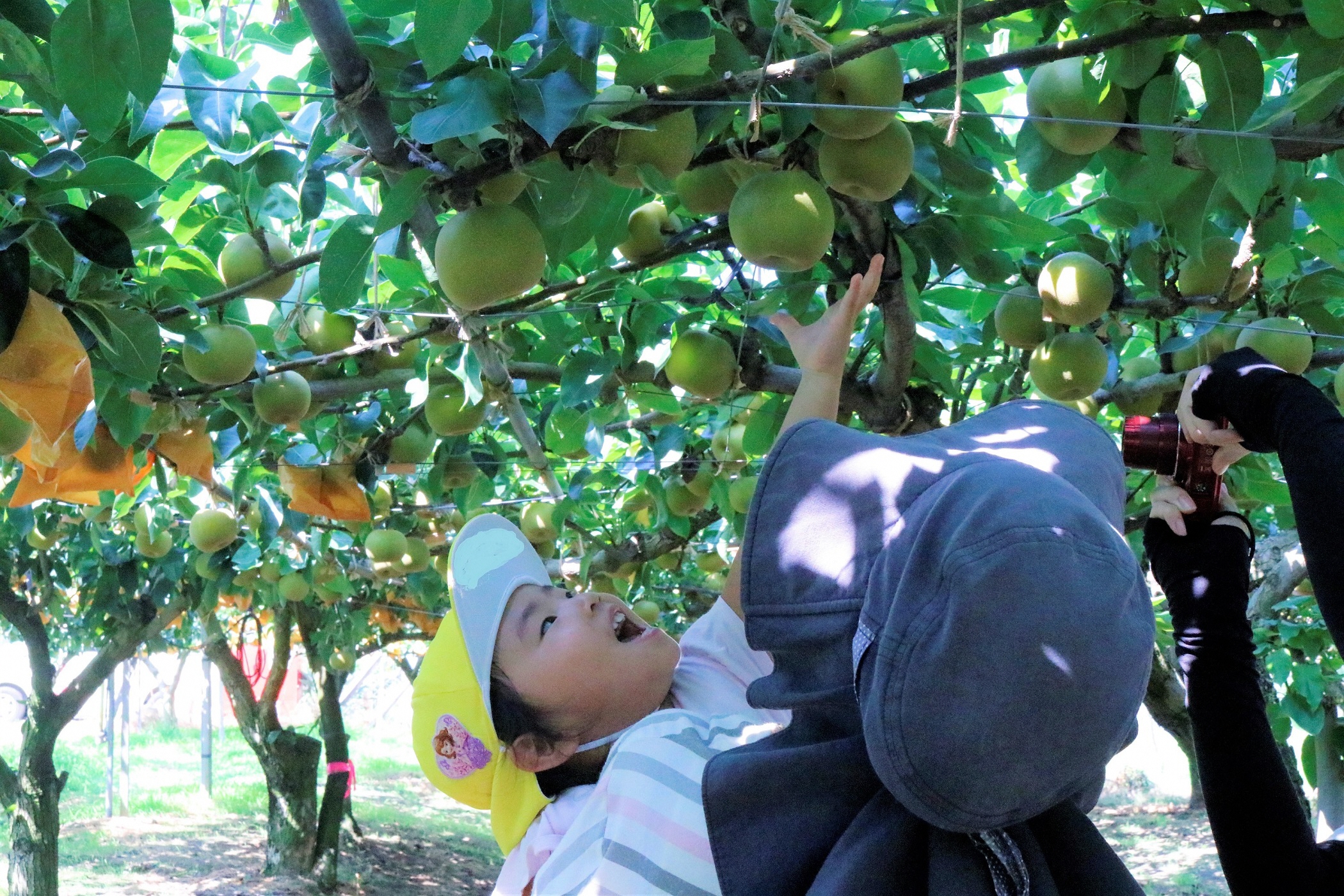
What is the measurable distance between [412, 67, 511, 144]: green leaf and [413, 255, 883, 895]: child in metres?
0.53

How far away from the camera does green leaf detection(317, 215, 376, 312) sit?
1.33 m

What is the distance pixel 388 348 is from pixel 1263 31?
145 centimetres

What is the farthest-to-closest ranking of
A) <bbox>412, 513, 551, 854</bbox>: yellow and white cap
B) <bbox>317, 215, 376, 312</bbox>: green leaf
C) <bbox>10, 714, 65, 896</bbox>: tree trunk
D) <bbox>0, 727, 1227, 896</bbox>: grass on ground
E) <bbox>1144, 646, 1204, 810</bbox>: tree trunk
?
<bbox>0, 727, 1227, 896</bbox>: grass on ground, <bbox>10, 714, 65, 896</bbox>: tree trunk, <bbox>1144, 646, 1204, 810</bbox>: tree trunk, <bbox>412, 513, 551, 854</bbox>: yellow and white cap, <bbox>317, 215, 376, 312</bbox>: green leaf

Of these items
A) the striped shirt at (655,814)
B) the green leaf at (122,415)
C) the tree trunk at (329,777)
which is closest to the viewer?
the striped shirt at (655,814)

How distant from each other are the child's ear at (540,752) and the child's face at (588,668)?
22 mm

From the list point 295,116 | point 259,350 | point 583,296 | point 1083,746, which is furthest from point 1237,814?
point 259,350

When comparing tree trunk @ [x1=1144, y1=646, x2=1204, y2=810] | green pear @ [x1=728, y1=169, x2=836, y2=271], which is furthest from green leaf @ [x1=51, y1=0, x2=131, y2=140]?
tree trunk @ [x1=1144, y1=646, x2=1204, y2=810]

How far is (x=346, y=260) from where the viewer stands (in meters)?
1.34

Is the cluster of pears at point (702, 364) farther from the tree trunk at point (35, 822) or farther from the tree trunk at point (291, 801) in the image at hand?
the tree trunk at point (291, 801)

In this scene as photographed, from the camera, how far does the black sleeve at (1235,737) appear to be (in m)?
1.17

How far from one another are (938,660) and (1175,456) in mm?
821

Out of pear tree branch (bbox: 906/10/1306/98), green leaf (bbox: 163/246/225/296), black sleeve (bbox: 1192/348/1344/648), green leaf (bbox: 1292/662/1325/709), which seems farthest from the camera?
green leaf (bbox: 1292/662/1325/709)

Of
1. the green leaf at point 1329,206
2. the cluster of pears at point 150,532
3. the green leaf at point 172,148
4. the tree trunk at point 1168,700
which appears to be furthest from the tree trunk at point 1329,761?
the cluster of pears at point 150,532

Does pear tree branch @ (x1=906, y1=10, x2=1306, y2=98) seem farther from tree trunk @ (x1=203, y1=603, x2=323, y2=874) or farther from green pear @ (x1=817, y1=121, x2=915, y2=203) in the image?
tree trunk @ (x1=203, y1=603, x2=323, y2=874)
